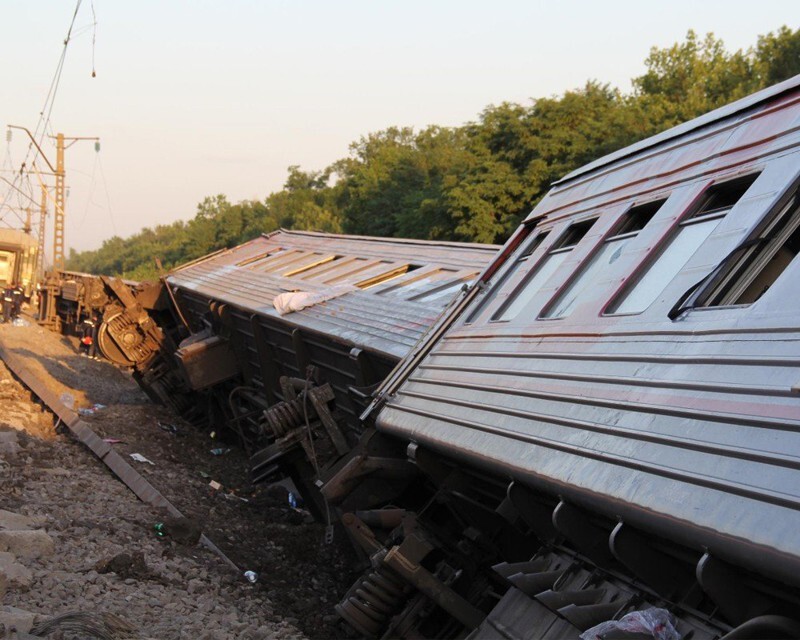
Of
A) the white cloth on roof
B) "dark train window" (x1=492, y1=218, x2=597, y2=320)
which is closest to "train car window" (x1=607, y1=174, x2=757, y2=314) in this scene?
"dark train window" (x1=492, y1=218, x2=597, y2=320)

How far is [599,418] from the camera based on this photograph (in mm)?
4508

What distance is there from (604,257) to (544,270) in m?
1.08

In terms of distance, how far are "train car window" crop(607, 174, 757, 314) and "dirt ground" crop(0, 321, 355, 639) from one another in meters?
3.53

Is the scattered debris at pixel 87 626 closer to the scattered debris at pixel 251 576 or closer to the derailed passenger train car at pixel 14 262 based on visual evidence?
the scattered debris at pixel 251 576

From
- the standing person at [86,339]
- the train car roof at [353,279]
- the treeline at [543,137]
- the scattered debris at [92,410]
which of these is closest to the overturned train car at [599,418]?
the train car roof at [353,279]

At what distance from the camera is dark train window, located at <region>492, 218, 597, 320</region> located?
282 inches

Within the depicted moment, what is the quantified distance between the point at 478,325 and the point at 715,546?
4358mm

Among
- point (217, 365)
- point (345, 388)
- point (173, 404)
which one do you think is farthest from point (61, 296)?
point (345, 388)

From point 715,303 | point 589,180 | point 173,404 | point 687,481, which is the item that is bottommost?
point 173,404

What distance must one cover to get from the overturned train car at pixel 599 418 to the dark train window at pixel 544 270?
0.07 ft

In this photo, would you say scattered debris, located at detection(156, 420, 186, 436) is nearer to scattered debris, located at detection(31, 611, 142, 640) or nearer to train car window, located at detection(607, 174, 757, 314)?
scattered debris, located at detection(31, 611, 142, 640)

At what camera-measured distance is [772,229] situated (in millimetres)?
4453

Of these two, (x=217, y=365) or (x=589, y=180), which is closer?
(x=589, y=180)

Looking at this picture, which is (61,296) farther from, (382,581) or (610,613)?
(610,613)
